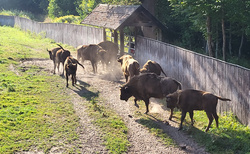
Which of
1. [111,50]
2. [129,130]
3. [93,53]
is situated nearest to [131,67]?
[129,130]

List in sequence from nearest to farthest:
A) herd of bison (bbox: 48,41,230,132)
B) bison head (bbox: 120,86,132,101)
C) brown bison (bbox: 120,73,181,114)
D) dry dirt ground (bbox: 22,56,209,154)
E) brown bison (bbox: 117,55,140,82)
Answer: dry dirt ground (bbox: 22,56,209,154), herd of bison (bbox: 48,41,230,132), brown bison (bbox: 120,73,181,114), bison head (bbox: 120,86,132,101), brown bison (bbox: 117,55,140,82)

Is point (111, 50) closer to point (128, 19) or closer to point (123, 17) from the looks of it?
point (123, 17)

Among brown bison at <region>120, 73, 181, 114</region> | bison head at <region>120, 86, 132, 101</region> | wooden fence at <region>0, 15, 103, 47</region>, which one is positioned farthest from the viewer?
wooden fence at <region>0, 15, 103, 47</region>

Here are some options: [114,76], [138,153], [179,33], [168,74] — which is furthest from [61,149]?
[179,33]

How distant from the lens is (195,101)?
11.0 metres

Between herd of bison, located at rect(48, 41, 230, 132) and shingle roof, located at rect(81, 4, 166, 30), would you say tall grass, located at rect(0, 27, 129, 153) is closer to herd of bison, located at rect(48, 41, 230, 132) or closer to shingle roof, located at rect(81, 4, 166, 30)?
herd of bison, located at rect(48, 41, 230, 132)

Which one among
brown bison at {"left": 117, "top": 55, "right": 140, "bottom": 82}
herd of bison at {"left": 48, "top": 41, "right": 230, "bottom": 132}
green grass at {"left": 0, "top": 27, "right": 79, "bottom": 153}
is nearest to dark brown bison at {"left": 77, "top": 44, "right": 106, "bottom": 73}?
herd of bison at {"left": 48, "top": 41, "right": 230, "bottom": 132}

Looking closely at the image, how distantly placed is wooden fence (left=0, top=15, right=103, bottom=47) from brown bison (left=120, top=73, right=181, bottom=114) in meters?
12.5

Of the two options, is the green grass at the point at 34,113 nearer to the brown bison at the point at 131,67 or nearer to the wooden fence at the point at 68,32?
the brown bison at the point at 131,67

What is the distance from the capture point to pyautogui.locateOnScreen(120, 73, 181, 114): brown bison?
12.6 meters

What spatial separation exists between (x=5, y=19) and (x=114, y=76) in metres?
40.3

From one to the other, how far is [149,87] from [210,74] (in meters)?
2.29

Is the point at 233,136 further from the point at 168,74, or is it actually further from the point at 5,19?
the point at 5,19

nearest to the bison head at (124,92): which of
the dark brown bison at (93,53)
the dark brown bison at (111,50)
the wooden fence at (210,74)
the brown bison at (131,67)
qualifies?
the brown bison at (131,67)
